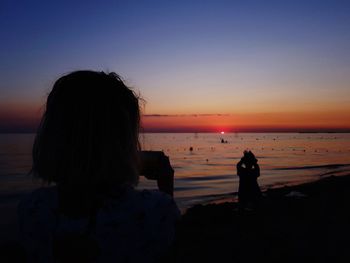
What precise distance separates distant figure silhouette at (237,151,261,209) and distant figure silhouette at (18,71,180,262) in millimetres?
12246

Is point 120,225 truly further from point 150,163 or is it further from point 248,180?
point 248,180

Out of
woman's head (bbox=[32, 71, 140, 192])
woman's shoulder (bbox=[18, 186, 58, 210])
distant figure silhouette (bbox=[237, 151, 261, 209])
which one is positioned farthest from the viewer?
distant figure silhouette (bbox=[237, 151, 261, 209])

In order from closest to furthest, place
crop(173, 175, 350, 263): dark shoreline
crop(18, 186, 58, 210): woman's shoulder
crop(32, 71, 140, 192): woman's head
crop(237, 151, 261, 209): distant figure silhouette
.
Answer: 1. crop(32, 71, 140, 192): woman's head
2. crop(18, 186, 58, 210): woman's shoulder
3. crop(173, 175, 350, 263): dark shoreline
4. crop(237, 151, 261, 209): distant figure silhouette

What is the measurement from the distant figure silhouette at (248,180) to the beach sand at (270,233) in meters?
0.48

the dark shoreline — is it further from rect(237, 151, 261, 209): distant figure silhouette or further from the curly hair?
the curly hair

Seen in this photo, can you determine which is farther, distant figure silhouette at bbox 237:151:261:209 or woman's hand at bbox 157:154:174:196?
distant figure silhouette at bbox 237:151:261:209

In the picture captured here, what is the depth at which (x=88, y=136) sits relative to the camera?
1.58m

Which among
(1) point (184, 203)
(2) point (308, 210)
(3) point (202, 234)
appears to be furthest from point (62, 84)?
(1) point (184, 203)

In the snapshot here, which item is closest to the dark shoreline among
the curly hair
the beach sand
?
the beach sand

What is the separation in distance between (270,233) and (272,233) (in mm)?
64

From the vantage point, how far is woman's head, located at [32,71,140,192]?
157 cm

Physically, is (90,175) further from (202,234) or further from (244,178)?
(244,178)

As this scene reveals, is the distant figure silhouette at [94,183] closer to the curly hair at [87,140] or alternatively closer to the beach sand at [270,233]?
the curly hair at [87,140]

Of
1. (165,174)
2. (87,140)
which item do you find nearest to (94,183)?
(87,140)
